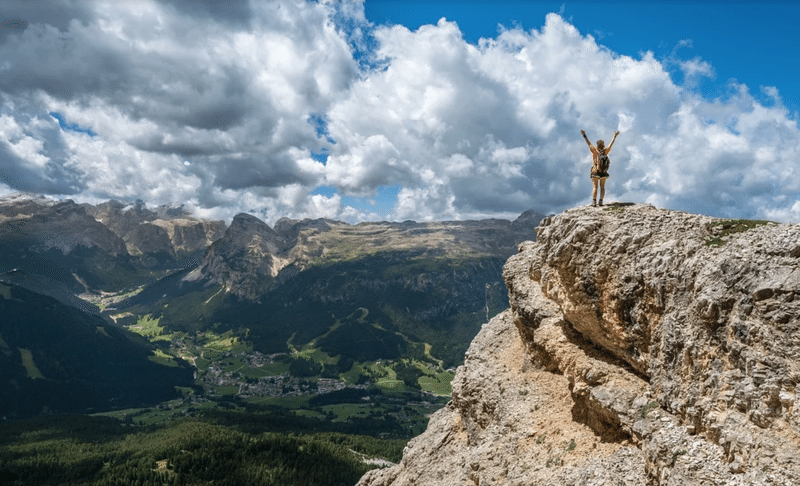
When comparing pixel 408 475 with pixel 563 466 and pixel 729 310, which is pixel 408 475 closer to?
pixel 563 466

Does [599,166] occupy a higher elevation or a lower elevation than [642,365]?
higher

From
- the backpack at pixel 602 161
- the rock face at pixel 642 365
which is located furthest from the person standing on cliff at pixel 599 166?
the rock face at pixel 642 365

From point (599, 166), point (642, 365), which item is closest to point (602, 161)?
point (599, 166)

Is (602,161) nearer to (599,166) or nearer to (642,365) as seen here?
(599,166)

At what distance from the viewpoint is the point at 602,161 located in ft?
101

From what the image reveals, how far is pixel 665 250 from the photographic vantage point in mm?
22328

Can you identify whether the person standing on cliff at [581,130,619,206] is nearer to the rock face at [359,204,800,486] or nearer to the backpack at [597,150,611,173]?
the backpack at [597,150,611,173]

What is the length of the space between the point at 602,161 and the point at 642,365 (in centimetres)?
1440

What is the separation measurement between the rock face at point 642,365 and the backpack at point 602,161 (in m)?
3.10

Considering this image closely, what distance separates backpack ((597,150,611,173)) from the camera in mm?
30500

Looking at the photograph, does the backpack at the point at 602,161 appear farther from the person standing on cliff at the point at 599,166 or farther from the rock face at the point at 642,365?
the rock face at the point at 642,365

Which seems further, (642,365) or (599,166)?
(599,166)

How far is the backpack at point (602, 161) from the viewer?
30500 mm

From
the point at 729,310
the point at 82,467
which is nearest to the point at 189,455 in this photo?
the point at 82,467
